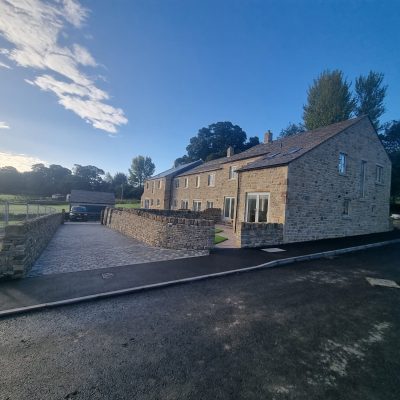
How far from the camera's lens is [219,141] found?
201ft

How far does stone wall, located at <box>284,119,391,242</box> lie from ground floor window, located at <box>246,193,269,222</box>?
175 centimetres

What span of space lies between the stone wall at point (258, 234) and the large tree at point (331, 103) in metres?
32.6

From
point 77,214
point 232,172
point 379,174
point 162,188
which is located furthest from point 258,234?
point 162,188

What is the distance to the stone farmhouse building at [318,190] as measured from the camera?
1301 cm

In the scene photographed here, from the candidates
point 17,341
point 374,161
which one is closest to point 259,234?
point 17,341

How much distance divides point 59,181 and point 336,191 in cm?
8361

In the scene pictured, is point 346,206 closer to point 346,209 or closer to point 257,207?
point 346,209

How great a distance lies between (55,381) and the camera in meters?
2.97

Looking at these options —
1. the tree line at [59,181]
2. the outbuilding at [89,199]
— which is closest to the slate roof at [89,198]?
the outbuilding at [89,199]

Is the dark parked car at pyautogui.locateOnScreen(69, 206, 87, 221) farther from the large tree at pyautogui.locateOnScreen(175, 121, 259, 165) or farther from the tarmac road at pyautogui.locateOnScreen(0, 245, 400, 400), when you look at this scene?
the large tree at pyautogui.locateOnScreen(175, 121, 259, 165)

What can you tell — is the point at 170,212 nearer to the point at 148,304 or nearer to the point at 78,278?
the point at 78,278

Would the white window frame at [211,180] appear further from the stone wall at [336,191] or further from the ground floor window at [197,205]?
the stone wall at [336,191]

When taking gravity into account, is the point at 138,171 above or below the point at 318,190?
above

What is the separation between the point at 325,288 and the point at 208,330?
4252 millimetres
